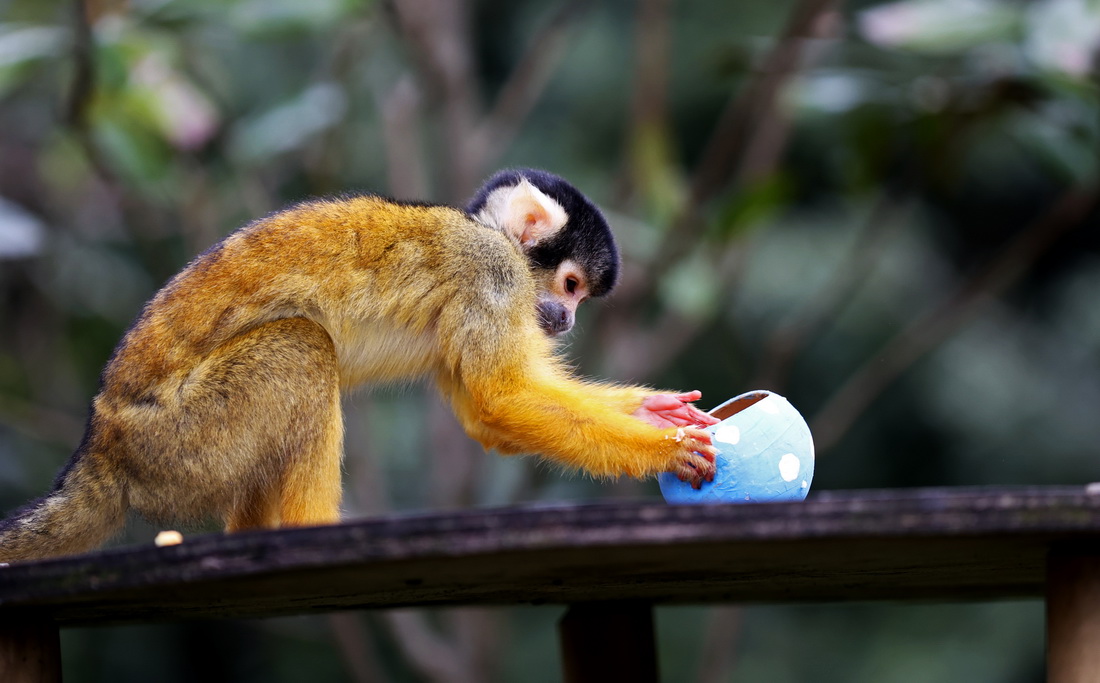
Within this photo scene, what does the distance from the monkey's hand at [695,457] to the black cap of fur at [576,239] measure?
779 millimetres

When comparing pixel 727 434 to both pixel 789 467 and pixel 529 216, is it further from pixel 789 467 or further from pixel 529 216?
pixel 529 216

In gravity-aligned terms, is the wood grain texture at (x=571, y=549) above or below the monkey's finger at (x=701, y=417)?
below

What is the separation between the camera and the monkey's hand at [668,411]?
7.55ft

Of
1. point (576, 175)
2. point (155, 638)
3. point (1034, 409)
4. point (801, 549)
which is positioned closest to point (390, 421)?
point (576, 175)

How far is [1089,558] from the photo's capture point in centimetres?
145

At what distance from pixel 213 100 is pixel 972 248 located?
4478 mm

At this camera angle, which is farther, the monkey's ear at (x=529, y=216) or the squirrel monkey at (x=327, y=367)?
the monkey's ear at (x=529, y=216)

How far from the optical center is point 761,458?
2.01m

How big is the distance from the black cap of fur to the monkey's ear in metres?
0.02

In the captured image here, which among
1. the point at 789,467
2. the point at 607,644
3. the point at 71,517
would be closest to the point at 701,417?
the point at 789,467

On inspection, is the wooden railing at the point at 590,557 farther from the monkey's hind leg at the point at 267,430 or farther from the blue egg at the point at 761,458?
the monkey's hind leg at the point at 267,430

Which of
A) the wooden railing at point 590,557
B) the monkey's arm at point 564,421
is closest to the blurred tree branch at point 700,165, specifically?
the monkey's arm at point 564,421

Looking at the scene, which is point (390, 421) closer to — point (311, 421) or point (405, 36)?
point (405, 36)

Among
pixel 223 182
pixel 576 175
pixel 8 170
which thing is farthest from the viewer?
pixel 576 175
